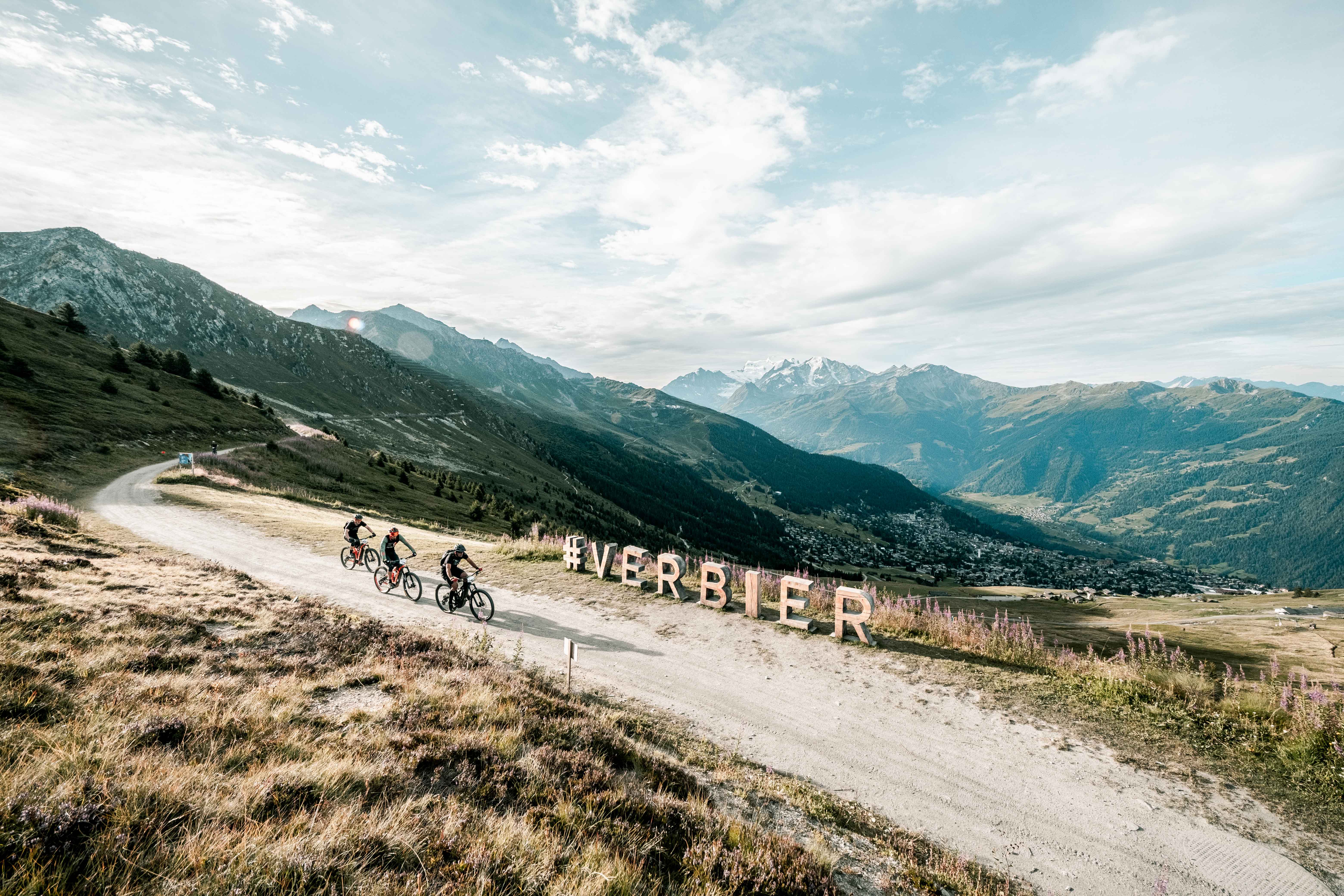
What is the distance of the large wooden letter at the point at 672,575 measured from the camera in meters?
21.0

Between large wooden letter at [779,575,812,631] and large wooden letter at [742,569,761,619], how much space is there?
805 mm

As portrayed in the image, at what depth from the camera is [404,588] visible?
20219 millimetres

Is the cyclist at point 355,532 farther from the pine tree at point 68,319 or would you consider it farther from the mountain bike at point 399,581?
the pine tree at point 68,319

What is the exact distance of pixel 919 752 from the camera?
1084 cm

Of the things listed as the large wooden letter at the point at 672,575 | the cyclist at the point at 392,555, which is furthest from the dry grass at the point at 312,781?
the large wooden letter at the point at 672,575

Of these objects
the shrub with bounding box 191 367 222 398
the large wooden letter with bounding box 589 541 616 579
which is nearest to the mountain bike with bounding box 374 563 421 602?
the large wooden letter with bounding box 589 541 616 579

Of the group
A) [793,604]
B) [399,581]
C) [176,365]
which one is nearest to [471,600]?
[399,581]

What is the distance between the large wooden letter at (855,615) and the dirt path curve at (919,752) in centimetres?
46

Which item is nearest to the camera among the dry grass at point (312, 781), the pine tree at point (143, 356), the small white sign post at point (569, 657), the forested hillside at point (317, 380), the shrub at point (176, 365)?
the dry grass at point (312, 781)

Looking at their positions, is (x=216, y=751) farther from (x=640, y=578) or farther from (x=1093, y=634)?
(x=1093, y=634)

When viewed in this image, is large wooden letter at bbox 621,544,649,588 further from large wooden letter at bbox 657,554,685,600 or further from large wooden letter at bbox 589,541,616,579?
large wooden letter at bbox 657,554,685,600

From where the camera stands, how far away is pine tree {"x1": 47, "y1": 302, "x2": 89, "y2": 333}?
73.7 meters

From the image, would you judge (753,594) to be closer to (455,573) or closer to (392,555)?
(455,573)

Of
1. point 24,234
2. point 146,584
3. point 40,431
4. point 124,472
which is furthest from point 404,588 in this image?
point 24,234
